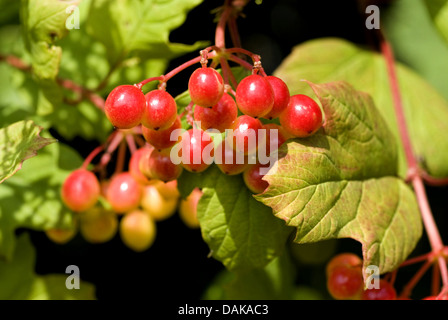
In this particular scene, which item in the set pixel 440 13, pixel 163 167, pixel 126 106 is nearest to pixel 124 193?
pixel 163 167

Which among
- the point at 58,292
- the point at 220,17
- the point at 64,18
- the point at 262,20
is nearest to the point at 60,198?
the point at 58,292

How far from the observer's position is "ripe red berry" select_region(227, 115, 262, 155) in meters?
0.81

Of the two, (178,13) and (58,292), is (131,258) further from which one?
(178,13)

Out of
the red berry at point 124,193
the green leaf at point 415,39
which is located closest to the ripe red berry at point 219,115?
the red berry at point 124,193

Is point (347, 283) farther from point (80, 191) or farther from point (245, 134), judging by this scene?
point (80, 191)

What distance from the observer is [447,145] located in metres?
1.41

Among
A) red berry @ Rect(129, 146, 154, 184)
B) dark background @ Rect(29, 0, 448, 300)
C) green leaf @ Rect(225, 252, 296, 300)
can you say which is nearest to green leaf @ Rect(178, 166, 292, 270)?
red berry @ Rect(129, 146, 154, 184)

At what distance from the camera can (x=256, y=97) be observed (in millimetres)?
772

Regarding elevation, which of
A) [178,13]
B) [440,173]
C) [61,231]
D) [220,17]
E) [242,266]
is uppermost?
[178,13]

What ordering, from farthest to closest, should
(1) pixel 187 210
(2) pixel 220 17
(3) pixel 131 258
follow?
1. (3) pixel 131 258
2. (1) pixel 187 210
3. (2) pixel 220 17

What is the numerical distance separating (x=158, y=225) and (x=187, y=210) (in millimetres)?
444

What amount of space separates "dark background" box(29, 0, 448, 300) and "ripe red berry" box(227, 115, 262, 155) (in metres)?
0.71

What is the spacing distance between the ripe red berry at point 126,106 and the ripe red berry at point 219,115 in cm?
9

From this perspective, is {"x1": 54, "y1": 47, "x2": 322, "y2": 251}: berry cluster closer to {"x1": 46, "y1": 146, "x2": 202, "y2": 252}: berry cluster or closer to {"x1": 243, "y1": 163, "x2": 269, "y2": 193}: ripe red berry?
{"x1": 243, "y1": 163, "x2": 269, "y2": 193}: ripe red berry
